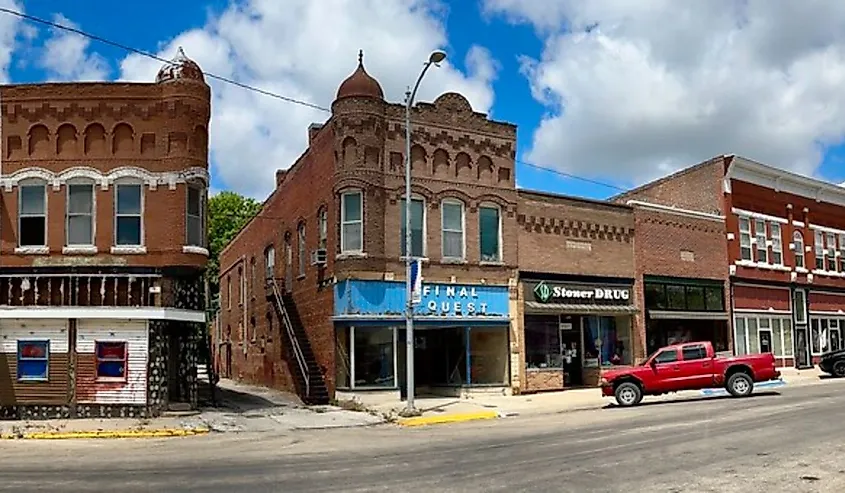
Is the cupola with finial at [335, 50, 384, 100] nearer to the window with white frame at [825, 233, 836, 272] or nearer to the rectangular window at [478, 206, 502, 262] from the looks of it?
the rectangular window at [478, 206, 502, 262]

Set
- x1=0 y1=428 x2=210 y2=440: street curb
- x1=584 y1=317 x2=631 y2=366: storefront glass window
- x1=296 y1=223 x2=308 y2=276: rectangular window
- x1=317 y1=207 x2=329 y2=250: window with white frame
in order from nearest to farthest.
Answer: x1=0 y1=428 x2=210 y2=440: street curb < x1=317 y1=207 x2=329 y2=250: window with white frame < x1=296 y1=223 x2=308 y2=276: rectangular window < x1=584 y1=317 x2=631 y2=366: storefront glass window

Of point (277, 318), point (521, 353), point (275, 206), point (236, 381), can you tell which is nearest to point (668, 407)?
point (521, 353)

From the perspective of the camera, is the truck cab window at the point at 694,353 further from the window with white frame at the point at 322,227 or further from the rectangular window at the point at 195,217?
the rectangular window at the point at 195,217

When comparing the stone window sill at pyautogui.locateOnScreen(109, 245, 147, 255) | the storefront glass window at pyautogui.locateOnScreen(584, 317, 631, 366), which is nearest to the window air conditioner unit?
the stone window sill at pyautogui.locateOnScreen(109, 245, 147, 255)

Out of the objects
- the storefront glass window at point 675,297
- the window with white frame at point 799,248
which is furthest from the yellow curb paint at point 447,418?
the window with white frame at point 799,248

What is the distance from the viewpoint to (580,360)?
107 feet

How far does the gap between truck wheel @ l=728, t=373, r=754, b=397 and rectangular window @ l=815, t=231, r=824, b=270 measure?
2168 centimetres

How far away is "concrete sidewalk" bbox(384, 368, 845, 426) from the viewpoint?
2386 cm

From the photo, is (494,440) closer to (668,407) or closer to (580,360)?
(668,407)

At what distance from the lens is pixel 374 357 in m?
27.6

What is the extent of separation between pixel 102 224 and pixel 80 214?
74cm

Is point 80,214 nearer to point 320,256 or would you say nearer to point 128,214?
point 128,214

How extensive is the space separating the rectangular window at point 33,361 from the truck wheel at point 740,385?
63.1ft

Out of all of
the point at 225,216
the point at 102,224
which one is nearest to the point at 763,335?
the point at 102,224
